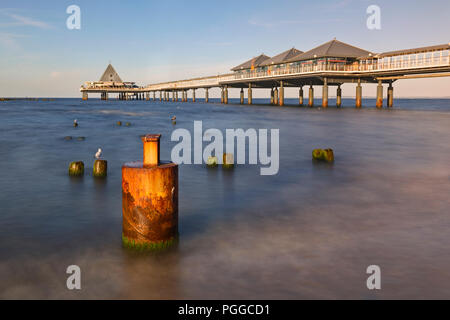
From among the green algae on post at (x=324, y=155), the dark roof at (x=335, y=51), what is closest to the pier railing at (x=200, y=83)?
the dark roof at (x=335, y=51)

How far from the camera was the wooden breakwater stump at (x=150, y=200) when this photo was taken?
6.32m

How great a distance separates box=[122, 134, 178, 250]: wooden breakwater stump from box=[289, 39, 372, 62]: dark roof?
5741 cm

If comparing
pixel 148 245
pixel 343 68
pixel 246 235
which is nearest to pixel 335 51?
pixel 343 68

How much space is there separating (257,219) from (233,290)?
3.52 m

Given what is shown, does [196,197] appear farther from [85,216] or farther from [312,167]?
[312,167]

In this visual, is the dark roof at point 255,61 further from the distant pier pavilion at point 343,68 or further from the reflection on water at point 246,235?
the reflection on water at point 246,235

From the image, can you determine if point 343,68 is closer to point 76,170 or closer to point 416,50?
point 416,50

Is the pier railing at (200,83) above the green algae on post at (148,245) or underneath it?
above

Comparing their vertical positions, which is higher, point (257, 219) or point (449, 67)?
point (449, 67)

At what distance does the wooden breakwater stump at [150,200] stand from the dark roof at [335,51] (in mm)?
57410

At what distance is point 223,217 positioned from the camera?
9.34 m

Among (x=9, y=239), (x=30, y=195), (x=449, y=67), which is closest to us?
(x=9, y=239)
